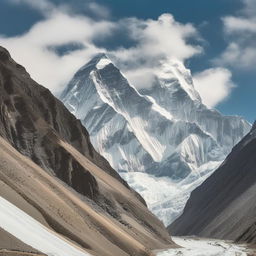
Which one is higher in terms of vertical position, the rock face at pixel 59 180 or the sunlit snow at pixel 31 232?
the rock face at pixel 59 180

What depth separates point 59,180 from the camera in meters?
103

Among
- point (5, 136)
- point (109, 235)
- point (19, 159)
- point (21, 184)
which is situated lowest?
point (109, 235)

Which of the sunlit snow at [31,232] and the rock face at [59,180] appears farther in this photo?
the rock face at [59,180]

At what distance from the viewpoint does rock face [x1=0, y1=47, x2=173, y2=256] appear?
6219 centimetres

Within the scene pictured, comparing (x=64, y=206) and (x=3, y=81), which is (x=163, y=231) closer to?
(x=3, y=81)

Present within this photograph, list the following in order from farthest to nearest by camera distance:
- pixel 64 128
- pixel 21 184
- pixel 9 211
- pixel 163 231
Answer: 1. pixel 64 128
2. pixel 163 231
3. pixel 21 184
4. pixel 9 211

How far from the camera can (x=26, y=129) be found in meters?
110

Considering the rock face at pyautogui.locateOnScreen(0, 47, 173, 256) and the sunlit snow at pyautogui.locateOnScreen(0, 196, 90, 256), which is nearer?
the sunlit snow at pyautogui.locateOnScreen(0, 196, 90, 256)

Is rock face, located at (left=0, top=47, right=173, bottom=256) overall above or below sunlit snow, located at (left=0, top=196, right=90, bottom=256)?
above

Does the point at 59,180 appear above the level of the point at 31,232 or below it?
above

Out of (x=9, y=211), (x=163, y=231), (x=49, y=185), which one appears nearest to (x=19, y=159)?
(x=49, y=185)

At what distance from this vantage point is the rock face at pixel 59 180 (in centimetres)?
6219

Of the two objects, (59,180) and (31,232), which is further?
(59,180)

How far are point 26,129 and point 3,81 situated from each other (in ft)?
47.1
